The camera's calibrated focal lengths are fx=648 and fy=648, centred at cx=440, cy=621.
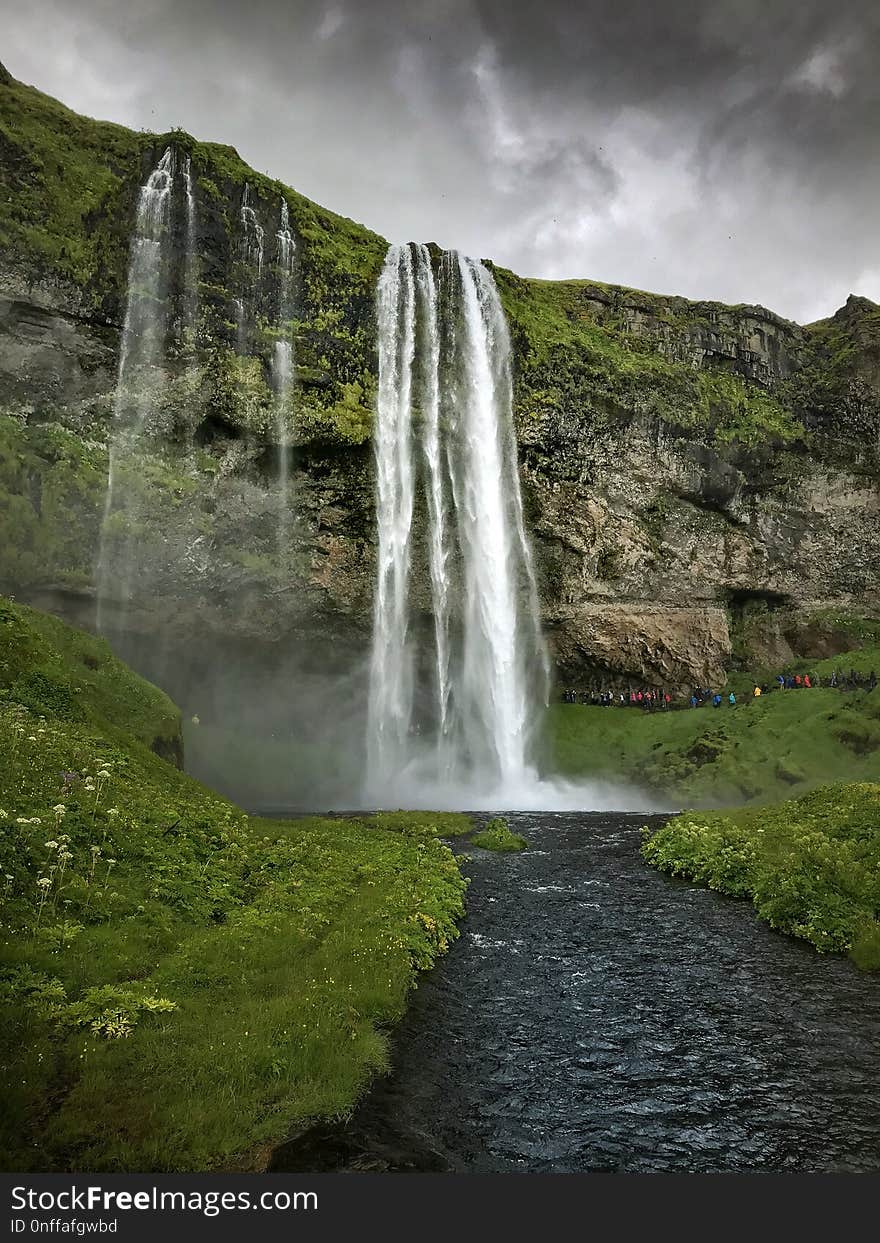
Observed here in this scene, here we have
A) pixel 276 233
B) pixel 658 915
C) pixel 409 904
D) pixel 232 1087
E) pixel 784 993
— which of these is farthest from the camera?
pixel 276 233

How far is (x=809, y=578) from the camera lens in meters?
55.5

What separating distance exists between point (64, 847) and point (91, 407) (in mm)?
35095

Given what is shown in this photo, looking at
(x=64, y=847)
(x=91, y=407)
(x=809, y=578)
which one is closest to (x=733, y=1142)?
(x=64, y=847)

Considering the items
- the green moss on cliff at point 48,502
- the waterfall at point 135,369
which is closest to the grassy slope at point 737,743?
the waterfall at point 135,369

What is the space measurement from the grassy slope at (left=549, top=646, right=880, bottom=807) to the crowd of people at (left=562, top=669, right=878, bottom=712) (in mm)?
1227

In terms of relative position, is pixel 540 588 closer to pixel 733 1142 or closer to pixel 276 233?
pixel 276 233

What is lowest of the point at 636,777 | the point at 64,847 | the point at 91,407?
the point at 636,777

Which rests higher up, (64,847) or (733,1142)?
(64,847)

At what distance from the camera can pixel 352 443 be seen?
139 ft

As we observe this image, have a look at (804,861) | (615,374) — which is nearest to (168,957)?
(804,861)

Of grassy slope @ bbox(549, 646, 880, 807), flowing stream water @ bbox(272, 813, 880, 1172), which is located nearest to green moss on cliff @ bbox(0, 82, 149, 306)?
flowing stream water @ bbox(272, 813, 880, 1172)

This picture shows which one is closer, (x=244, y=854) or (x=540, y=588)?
(x=244, y=854)

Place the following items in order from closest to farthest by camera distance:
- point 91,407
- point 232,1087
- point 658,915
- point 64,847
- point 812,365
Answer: point 232,1087 < point 64,847 < point 658,915 < point 91,407 < point 812,365

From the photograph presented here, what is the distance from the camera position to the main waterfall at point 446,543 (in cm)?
4425
